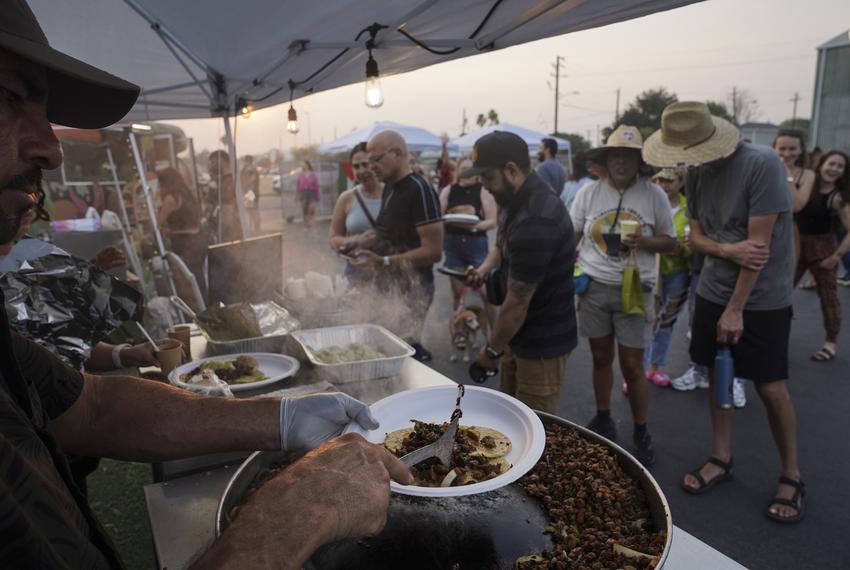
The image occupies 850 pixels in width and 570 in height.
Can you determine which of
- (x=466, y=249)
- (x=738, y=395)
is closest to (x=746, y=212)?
(x=738, y=395)

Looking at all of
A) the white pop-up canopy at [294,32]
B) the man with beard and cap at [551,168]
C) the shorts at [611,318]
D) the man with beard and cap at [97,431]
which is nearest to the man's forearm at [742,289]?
the shorts at [611,318]

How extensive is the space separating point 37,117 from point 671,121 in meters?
3.58

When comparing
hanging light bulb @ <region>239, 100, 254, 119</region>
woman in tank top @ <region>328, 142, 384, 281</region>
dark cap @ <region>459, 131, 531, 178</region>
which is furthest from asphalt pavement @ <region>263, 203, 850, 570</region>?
dark cap @ <region>459, 131, 531, 178</region>

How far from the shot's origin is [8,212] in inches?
40.0

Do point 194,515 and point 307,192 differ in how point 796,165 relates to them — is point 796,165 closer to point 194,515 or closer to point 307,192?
point 194,515

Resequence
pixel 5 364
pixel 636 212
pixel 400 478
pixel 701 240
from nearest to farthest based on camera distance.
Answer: pixel 5 364
pixel 400 478
pixel 701 240
pixel 636 212

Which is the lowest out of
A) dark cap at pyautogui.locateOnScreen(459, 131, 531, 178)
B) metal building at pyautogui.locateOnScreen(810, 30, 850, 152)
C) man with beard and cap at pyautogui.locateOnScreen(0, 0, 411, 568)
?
man with beard and cap at pyautogui.locateOnScreen(0, 0, 411, 568)

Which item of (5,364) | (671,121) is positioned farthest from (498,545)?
(671,121)

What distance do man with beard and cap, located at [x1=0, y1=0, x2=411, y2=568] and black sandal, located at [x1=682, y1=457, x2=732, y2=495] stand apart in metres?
2.87

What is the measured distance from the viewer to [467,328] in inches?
235

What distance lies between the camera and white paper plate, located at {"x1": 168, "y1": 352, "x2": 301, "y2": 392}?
2266 mm

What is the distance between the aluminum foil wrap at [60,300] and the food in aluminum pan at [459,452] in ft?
6.08

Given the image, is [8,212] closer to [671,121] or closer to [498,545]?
[498,545]

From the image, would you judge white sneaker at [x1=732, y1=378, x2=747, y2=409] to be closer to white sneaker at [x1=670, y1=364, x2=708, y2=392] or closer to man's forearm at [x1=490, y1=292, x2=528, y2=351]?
white sneaker at [x1=670, y1=364, x2=708, y2=392]
